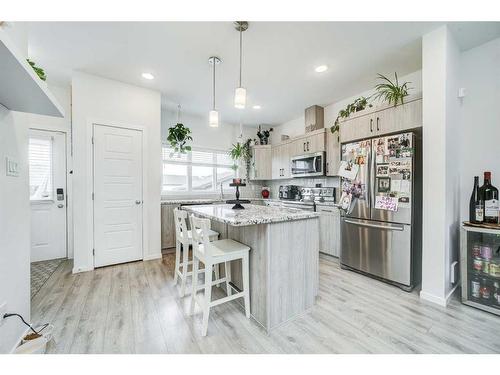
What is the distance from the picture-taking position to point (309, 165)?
13.2 ft

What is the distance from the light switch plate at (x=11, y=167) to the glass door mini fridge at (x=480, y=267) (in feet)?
12.5

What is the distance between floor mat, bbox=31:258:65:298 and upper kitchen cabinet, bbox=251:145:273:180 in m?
3.97

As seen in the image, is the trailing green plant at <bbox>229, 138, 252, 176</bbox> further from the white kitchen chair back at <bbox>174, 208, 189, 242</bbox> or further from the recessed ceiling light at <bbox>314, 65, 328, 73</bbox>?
the white kitchen chair back at <bbox>174, 208, 189, 242</bbox>

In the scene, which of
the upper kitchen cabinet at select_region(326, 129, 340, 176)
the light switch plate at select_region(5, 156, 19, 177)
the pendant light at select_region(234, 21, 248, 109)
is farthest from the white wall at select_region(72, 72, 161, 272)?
the upper kitchen cabinet at select_region(326, 129, 340, 176)

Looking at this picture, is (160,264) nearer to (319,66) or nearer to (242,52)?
(242,52)

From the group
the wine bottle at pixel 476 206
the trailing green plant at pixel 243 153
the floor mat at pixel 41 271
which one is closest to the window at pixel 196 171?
the trailing green plant at pixel 243 153

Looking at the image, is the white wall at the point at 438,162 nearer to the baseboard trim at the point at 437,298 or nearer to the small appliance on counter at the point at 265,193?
the baseboard trim at the point at 437,298

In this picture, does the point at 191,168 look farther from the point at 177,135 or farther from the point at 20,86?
the point at 20,86

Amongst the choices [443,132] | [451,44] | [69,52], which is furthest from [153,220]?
[451,44]

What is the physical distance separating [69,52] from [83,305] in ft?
9.21

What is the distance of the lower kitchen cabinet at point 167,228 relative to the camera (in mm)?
3877

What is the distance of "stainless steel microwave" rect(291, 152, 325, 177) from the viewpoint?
3.82m
